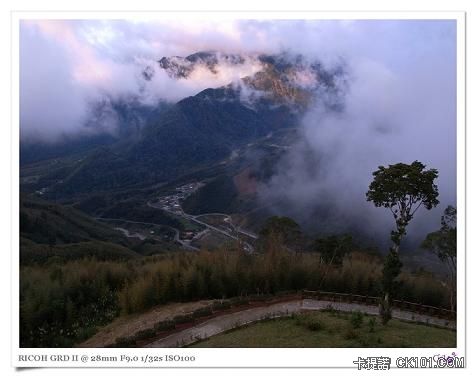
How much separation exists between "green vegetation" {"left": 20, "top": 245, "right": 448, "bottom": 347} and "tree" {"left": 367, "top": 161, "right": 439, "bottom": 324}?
2.46 meters

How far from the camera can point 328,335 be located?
6.60 m

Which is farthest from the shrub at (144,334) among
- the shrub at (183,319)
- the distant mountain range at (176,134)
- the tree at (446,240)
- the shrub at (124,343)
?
the distant mountain range at (176,134)

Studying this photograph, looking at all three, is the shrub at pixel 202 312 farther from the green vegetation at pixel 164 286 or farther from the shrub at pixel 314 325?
the shrub at pixel 314 325

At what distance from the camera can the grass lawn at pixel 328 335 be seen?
6.31m

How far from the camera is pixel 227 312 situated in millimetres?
7762

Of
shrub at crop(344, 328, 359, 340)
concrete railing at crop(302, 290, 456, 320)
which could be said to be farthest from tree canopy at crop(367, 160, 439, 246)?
concrete railing at crop(302, 290, 456, 320)

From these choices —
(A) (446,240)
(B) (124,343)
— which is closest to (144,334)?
(B) (124,343)

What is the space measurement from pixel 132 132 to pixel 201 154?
135 feet

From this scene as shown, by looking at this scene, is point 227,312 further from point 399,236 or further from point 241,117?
point 241,117

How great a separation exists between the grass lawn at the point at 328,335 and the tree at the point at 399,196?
486 mm

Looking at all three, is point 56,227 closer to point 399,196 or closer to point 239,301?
point 239,301
